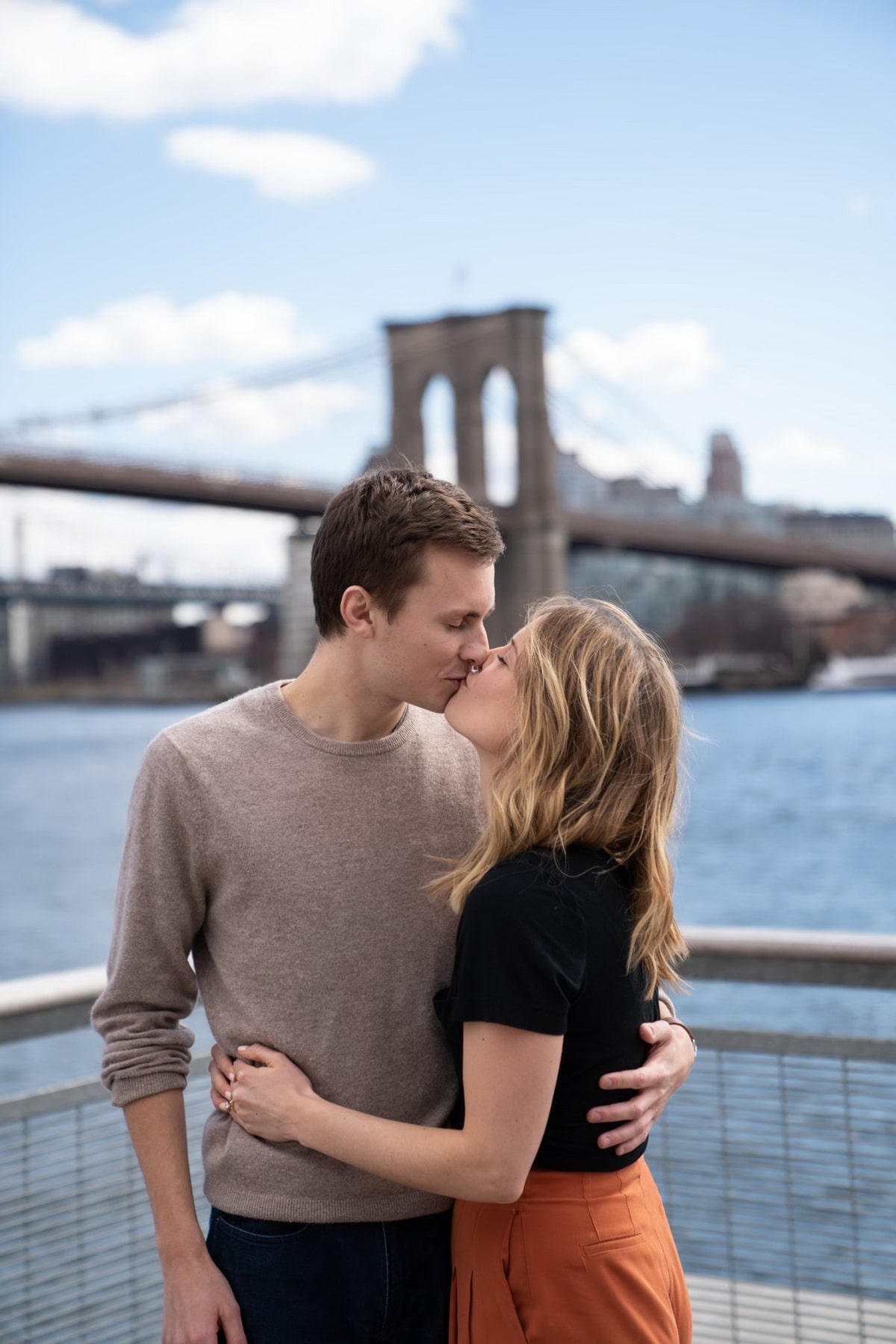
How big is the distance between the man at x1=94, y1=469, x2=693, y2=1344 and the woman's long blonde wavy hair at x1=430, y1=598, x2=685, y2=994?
0.07 metres

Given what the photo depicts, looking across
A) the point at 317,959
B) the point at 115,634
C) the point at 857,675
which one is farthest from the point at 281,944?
the point at 857,675

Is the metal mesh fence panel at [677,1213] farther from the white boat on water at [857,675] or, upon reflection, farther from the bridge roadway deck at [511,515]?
the white boat on water at [857,675]

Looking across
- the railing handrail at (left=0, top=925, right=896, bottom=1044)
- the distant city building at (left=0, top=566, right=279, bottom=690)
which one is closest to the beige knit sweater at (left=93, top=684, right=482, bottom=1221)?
the railing handrail at (left=0, top=925, right=896, bottom=1044)

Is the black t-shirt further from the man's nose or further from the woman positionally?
the man's nose

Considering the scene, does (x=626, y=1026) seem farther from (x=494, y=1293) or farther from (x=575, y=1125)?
(x=494, y=1293)

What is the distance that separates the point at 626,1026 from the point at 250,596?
19.1 meters

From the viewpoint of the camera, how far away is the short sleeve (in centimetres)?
85

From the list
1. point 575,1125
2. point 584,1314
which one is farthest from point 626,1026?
point 584,1314

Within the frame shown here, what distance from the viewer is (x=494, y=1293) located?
0.93 meters

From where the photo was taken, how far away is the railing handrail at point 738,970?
4.16 ft

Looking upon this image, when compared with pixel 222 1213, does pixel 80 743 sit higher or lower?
lower

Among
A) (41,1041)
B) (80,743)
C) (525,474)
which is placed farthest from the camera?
(80,743)

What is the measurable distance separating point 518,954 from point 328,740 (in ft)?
0.80

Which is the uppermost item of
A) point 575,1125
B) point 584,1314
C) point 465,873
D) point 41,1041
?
point 465,873
